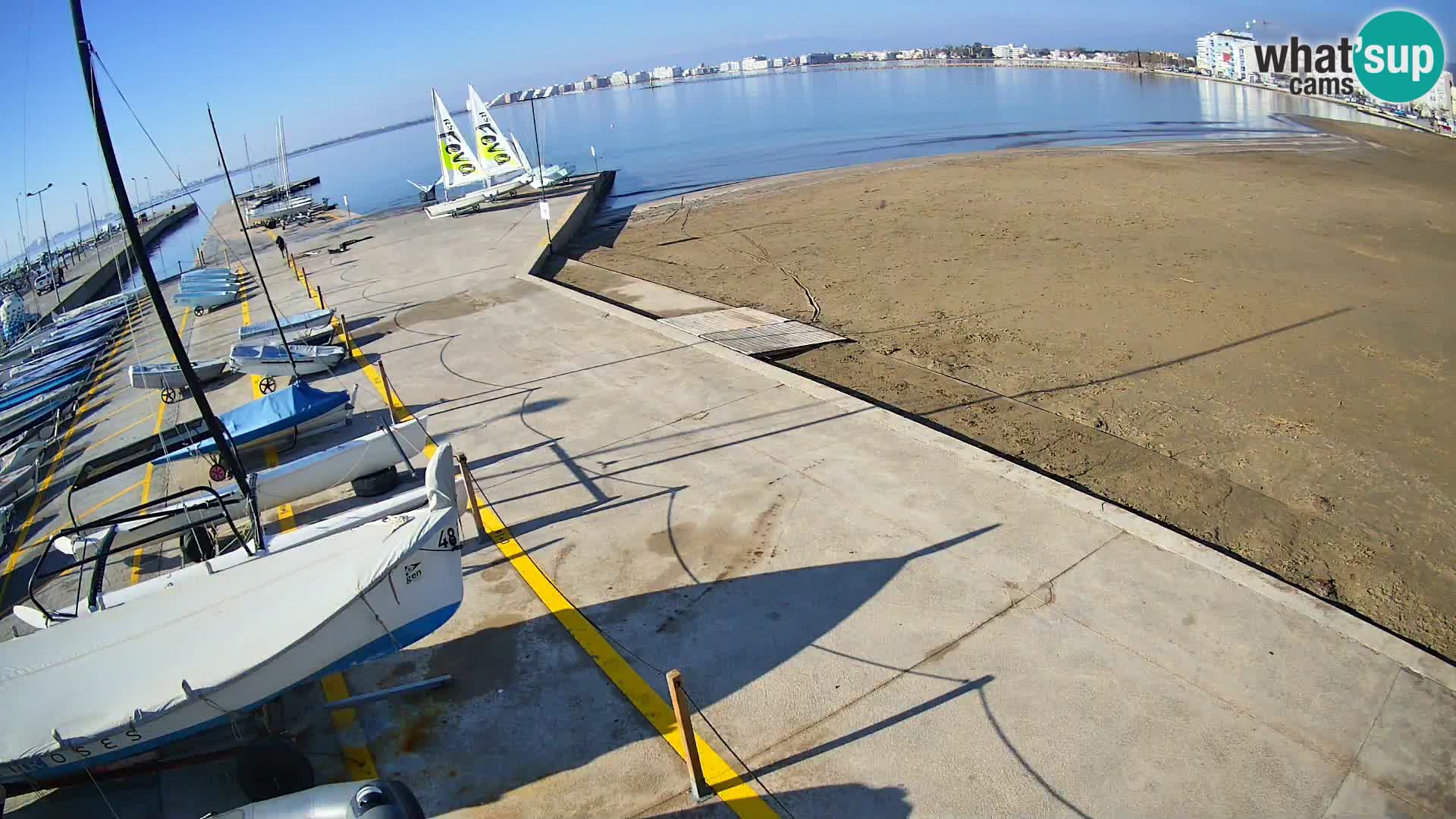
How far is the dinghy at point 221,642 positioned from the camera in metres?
6.17

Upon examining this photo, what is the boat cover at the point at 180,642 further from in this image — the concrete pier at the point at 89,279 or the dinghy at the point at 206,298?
the concrete pier at the point at 89,279

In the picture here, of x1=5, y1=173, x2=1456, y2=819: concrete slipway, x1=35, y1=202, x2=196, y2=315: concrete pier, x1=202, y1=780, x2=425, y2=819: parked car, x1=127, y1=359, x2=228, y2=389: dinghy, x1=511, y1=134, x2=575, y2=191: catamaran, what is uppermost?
x1=511, y1=134, x2=575, y2=191: catamaran

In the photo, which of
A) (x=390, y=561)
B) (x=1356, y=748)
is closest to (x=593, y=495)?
(x=390, y=561)

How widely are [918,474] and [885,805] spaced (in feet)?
17.4

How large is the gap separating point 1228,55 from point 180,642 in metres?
130

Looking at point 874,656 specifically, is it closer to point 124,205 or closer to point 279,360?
point 124,205

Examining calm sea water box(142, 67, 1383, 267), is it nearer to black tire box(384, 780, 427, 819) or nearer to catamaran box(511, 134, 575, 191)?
catamaran box(511, 134, 575, 191)

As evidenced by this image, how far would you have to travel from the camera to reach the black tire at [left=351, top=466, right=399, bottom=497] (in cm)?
1162

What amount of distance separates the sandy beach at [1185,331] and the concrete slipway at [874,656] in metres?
1.66

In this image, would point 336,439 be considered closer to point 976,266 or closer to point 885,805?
point 885,805

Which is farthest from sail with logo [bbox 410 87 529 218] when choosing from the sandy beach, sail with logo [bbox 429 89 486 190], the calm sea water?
the sandy beach

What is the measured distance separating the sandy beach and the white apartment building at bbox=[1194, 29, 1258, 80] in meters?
83.4

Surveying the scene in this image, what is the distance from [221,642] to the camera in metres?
6.74

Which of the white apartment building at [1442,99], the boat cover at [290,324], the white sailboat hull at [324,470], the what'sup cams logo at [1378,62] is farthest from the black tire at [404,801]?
the what'sup cams logo at [1378,62]
